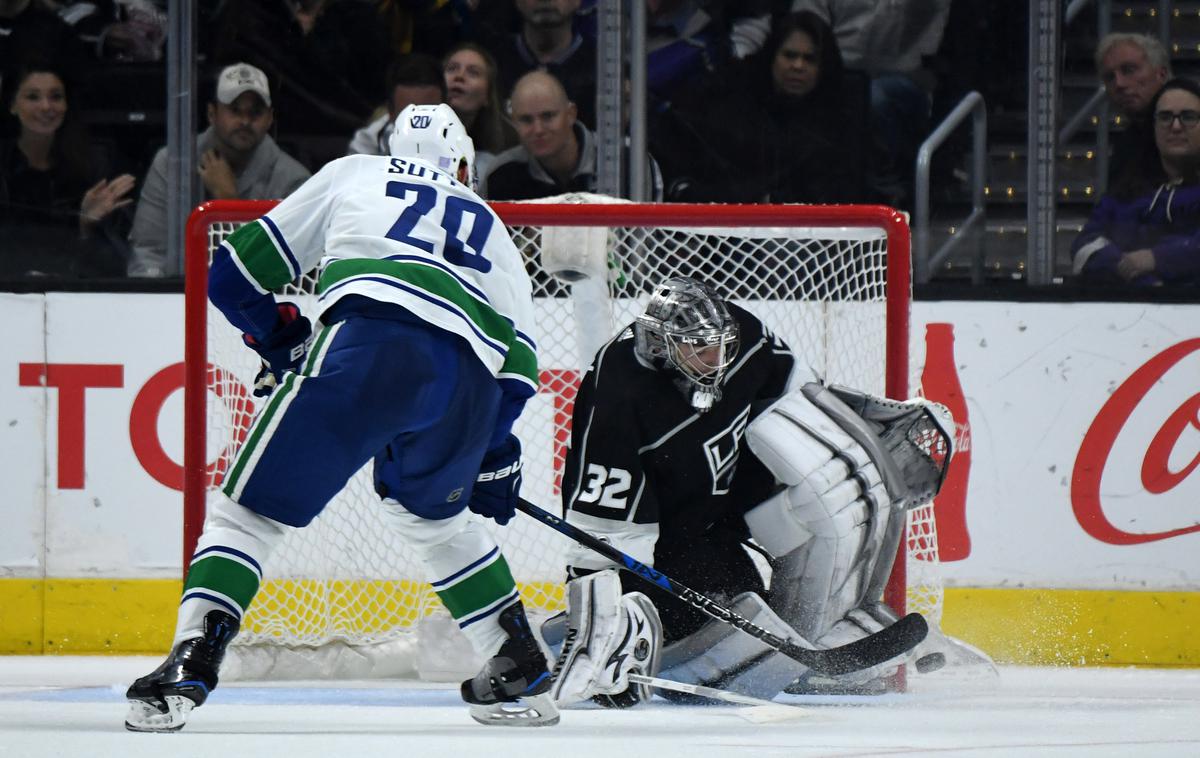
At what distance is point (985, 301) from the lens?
378 cm

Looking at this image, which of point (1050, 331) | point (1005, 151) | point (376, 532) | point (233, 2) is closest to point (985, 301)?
point (1050, 331)

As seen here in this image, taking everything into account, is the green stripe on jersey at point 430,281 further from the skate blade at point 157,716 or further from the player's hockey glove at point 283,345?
the skate blade at point 157,716

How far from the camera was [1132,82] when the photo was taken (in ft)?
13.5

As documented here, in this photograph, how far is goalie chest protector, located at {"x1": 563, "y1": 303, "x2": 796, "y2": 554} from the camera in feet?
9.97

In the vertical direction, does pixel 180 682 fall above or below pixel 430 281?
below

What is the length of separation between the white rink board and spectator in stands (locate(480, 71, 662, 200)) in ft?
2.76

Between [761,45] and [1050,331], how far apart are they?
3.45 ft

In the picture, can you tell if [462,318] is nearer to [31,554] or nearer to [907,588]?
[907,588]

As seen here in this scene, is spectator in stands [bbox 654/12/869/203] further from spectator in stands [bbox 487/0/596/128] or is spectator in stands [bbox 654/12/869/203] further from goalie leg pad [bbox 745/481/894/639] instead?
goalie leg pad [bbox 745/481/894/639]

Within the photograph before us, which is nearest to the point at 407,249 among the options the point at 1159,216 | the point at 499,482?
the point at 499,482

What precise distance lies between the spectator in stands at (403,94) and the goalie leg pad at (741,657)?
1.65m

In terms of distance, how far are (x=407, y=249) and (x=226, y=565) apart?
1.76ft

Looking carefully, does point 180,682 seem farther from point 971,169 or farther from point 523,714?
point 971,169

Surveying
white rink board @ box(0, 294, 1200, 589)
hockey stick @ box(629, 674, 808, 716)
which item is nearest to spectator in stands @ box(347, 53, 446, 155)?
white rink board @ box(0, 294, 1200, 589)
